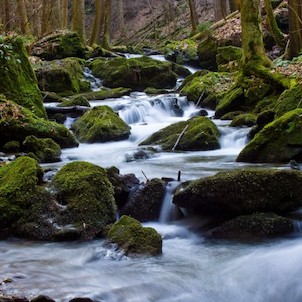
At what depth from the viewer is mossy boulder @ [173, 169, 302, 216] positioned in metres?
5.94

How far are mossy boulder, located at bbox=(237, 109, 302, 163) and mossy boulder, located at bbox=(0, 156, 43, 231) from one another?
4251 millimetres

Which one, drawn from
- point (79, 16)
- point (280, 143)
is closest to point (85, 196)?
point (280, 143)

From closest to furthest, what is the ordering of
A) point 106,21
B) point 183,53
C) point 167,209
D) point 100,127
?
point 167,209 → point 100,127 → point 183,53 → point 106,21

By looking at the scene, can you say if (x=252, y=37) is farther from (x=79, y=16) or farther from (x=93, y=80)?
(x=79, y=16)

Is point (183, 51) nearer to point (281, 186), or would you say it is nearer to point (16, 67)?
point (16, 67)

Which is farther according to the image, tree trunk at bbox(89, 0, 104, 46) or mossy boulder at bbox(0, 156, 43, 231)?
Result: tree trunk at bbox(89, 0, 104, 46)

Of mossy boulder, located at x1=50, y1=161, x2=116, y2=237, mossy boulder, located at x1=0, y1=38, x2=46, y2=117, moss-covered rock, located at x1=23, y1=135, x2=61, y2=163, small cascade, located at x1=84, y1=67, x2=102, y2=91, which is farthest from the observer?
small cascade, located at x1=84, y1=67, x2=102, y2=91

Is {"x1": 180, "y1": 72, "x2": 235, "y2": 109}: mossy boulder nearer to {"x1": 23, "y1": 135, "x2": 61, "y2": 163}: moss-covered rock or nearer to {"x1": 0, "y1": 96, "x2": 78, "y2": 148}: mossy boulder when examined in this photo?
{"x1": 0, "y1": 96, "x2": 78, "y2": 148}: mossy boulder

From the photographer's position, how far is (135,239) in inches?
204

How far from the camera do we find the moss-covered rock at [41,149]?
963 cm

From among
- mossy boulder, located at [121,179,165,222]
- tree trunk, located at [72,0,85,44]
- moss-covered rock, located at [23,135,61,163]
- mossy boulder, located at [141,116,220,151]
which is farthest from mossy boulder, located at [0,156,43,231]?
tree trunk, located at [72,0,85,44]

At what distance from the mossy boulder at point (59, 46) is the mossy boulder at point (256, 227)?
683 inches

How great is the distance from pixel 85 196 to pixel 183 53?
18.6 metres

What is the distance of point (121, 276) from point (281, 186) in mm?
2395
